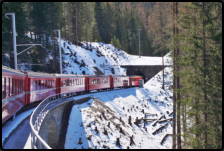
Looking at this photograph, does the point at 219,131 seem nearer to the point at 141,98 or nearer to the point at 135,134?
the point at 135,134

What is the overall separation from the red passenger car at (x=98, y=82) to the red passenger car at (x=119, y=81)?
1.11 m

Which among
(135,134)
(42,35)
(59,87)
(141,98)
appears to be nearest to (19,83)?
(59,87)

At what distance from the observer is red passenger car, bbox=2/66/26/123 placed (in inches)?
373

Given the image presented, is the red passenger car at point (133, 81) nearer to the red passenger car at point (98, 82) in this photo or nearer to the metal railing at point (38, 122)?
the red passenger car at point (98, 82)

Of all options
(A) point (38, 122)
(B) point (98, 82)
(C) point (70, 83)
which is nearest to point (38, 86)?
(C) point (70, 83)

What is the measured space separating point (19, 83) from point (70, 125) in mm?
5783

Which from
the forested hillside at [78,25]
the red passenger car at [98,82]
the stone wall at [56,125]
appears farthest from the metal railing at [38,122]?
the forested hillside at [78,25]

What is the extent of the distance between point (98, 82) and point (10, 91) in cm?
2160

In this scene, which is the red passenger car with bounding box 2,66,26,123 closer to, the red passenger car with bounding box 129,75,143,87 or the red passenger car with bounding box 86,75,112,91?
the red passenger car with bounding box 86,75,112,91

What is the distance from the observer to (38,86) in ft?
53.8

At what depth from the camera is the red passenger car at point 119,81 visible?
122 feet

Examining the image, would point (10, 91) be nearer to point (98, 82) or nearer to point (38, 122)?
point (38, 122)

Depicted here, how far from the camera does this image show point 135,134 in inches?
744

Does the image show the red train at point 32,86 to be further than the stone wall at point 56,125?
No
